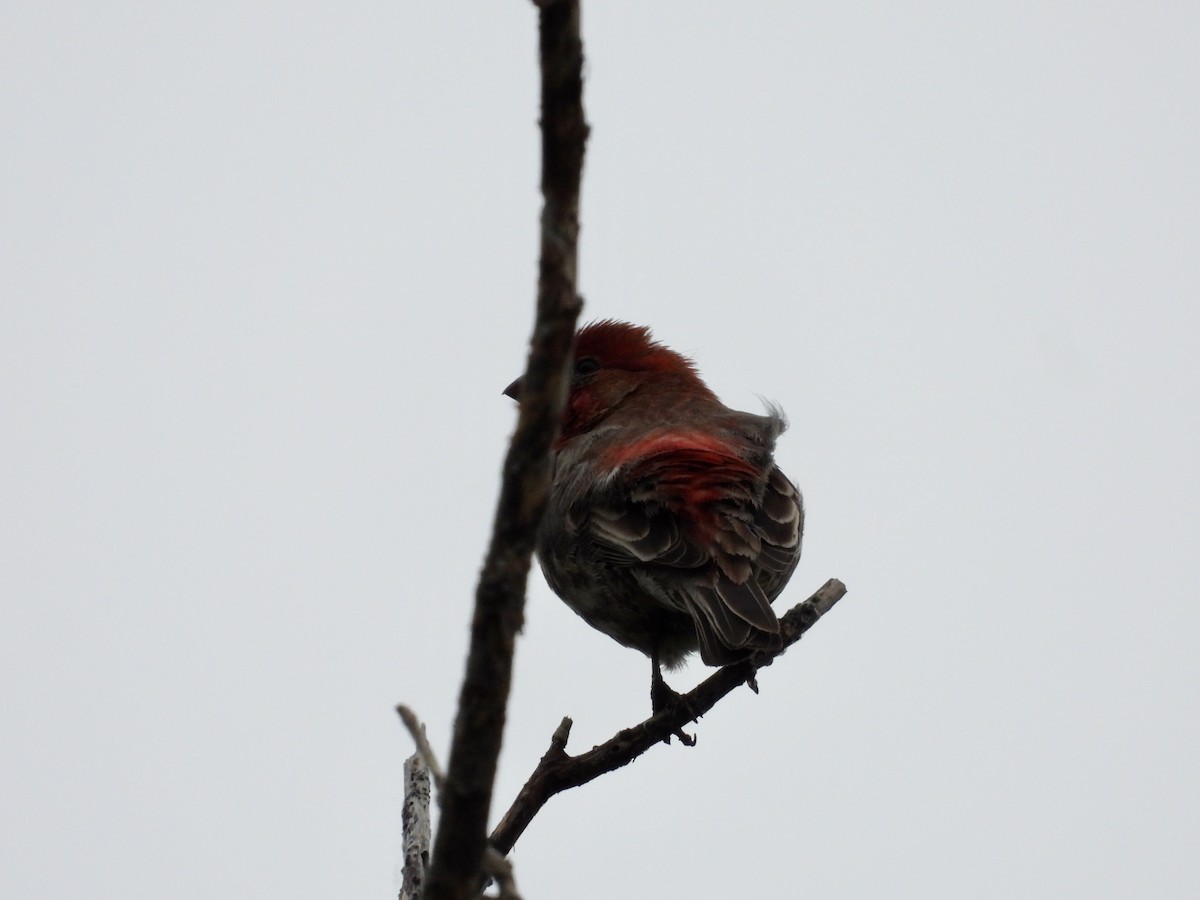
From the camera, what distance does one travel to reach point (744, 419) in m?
7.56

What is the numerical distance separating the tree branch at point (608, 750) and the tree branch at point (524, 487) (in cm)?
168

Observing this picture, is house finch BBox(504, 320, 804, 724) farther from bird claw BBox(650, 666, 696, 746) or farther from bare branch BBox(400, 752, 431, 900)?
bare branch BBox(400, 752, 431, 900)

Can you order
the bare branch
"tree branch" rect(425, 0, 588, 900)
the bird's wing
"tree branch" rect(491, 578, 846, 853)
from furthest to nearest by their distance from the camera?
the bird's wing < "tree branch" rect(491, 578, 846, 853) < the bare branch < "tree branch" rect(425, 0, 588, 900)

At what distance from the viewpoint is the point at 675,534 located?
6.00 metres

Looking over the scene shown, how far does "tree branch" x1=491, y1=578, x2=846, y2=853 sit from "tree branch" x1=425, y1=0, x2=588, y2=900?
1.68m

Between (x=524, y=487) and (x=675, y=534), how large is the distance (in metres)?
3.53

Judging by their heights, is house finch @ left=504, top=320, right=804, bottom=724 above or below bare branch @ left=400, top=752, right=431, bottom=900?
above

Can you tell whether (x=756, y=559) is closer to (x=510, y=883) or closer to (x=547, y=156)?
(x=510, y=883)

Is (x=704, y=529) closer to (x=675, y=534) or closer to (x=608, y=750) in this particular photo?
(x=675, y=534)

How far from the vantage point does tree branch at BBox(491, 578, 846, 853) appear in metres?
4.42

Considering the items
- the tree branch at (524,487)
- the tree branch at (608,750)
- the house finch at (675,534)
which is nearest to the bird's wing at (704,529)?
the house finch at (675,534)

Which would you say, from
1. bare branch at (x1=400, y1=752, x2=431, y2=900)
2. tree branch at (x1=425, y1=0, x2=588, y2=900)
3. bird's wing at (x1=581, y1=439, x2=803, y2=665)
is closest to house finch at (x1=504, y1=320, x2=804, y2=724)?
bird's wing at (x1=581, y1=439, x2=803, y2=665)

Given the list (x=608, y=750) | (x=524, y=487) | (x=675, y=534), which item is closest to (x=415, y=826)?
(x=608, y=750)

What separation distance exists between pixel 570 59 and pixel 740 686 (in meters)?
3.91
